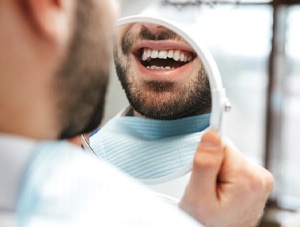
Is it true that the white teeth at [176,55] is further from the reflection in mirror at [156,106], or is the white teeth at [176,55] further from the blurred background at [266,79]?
the blurred background at [266,79]

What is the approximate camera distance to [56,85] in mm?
391

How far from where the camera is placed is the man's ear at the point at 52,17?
373 millimetres

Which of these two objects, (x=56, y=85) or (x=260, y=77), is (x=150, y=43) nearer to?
(x=56, y=85)

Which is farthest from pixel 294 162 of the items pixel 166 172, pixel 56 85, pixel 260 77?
pixel 56 85

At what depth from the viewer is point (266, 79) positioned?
2408 millimetres

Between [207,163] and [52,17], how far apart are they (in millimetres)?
354

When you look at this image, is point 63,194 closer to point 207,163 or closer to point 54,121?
point 54,121

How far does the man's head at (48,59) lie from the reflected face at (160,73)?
0.31 metres

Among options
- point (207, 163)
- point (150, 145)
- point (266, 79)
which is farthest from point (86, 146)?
point (266, 79)

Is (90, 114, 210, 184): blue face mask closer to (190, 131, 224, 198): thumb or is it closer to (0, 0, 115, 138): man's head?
(190, 131, 224, 198): thumb

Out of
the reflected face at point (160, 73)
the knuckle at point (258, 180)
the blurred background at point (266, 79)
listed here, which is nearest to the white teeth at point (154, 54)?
the reflected face at point (160, 73)

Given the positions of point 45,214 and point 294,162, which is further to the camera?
point 294,162

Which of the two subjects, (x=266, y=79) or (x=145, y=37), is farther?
(x=266, y=79)

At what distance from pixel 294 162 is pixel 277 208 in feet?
0.83
